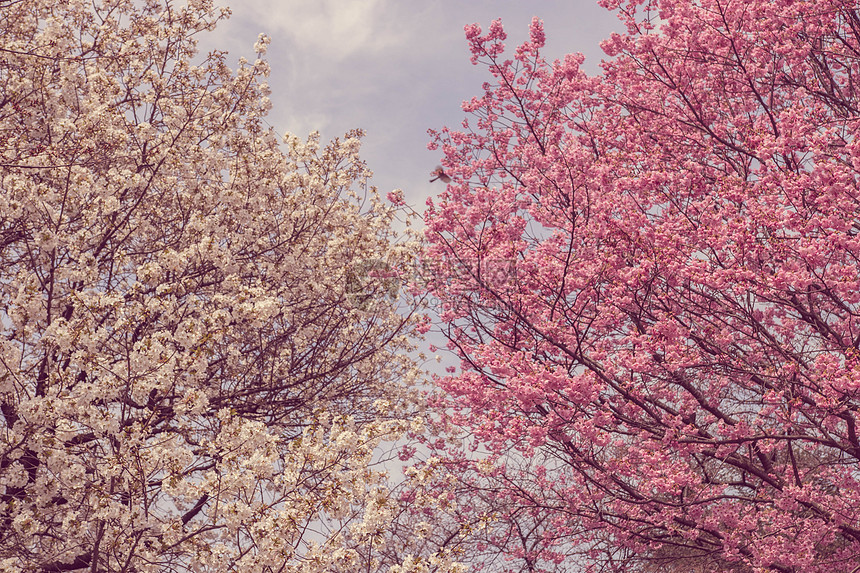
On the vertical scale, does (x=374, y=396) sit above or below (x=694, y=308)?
above

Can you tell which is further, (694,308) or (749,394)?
(749,394)

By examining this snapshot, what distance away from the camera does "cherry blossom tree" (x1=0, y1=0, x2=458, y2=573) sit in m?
7.03

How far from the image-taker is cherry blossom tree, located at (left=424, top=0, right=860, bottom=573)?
8477mm

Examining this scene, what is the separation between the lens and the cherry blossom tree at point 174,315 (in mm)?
7031

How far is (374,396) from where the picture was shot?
12539 mm

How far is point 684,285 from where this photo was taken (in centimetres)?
924

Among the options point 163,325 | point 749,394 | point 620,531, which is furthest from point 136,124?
point 749,394

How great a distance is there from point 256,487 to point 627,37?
9.77 m

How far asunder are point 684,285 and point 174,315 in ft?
21.6

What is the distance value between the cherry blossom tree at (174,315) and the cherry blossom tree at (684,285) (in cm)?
155

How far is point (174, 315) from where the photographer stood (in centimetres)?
860

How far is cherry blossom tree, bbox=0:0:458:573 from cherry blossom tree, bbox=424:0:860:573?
1554 mm

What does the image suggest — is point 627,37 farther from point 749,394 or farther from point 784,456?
point 784,456

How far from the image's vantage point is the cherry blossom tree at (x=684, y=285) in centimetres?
848
